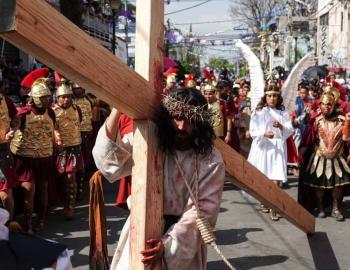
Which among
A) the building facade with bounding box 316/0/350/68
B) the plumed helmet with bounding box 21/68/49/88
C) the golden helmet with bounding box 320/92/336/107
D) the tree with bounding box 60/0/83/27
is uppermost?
the building facade with bounding box 316/0/350/68

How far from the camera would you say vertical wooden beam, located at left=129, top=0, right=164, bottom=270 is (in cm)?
243

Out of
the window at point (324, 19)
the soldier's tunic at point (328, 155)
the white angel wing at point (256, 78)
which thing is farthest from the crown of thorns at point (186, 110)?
the window at point (324, 19)

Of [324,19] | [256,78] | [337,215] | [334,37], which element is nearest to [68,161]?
[256,78]

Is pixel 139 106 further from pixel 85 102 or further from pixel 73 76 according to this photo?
pixel 85 102

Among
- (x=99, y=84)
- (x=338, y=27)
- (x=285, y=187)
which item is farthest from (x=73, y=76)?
(x=338, y=27)

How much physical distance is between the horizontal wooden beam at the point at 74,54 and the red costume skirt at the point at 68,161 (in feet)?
16.2

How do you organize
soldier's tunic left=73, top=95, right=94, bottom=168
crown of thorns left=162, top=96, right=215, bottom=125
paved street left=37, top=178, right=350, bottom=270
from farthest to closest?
soldier's tunic left=73, top=95, right=94, bottom=168 < paved street left=37, top=178, right=350, bottom=270 < crown of thorns left=162, top=96, right=215, bottom=125

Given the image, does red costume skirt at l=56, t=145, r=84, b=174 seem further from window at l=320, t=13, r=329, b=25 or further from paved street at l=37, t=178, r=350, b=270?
window at l=320, t=13, r=329, b=25

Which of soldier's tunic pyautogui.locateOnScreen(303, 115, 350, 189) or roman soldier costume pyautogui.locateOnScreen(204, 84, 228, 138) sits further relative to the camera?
roman soldier costume pyautogui.locateOnScreen(204, 84, 228, 138)

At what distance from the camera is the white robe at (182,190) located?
267cm

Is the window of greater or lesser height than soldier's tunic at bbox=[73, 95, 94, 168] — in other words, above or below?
above

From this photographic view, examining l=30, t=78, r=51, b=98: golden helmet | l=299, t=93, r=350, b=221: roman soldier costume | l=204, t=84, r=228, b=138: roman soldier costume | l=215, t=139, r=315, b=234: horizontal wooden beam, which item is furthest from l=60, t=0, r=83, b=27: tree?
l=215, t=139, r=315, b=234: horizontal wooden beam

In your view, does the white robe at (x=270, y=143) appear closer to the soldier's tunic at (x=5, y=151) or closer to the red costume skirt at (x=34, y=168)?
the red costume skirt at (x=34, y=168)

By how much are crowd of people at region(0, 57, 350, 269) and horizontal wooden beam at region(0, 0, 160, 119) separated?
0.23m
